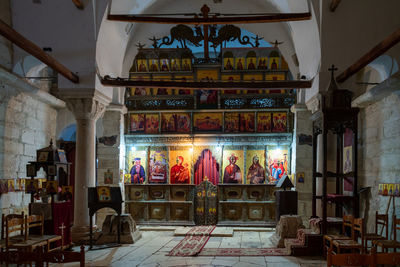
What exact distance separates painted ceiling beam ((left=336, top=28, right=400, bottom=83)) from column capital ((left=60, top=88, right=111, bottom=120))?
16.5 ft

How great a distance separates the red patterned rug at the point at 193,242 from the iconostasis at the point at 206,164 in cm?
163

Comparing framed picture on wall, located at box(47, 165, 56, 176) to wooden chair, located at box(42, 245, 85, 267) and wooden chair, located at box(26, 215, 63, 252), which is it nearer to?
wooden chair, located at box(26, 215, 63, 252)

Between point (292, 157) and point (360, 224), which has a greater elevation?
point (292, 157)

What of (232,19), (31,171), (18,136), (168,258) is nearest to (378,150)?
(232,19)

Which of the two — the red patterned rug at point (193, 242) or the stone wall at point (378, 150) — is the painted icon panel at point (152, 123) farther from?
A: the stone wall at point (378, 150)

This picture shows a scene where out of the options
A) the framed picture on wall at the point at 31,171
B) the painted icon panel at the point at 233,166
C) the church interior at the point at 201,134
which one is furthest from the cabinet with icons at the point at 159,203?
the framed picture on wall at the point at 31,171

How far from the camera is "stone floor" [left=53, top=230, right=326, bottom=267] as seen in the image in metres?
7.16

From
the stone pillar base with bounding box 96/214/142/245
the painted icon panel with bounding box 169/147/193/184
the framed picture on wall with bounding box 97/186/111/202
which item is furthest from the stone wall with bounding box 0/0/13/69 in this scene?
the painted icon panel with bounding box 169/147/193/184

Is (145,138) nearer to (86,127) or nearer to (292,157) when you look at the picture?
(86,127)

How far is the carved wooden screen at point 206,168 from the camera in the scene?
1247cm

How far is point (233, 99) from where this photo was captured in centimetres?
1273

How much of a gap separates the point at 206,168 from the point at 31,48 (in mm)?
6853

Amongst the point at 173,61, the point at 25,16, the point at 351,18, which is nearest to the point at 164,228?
the point at 173,61

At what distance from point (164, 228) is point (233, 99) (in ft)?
13.9
